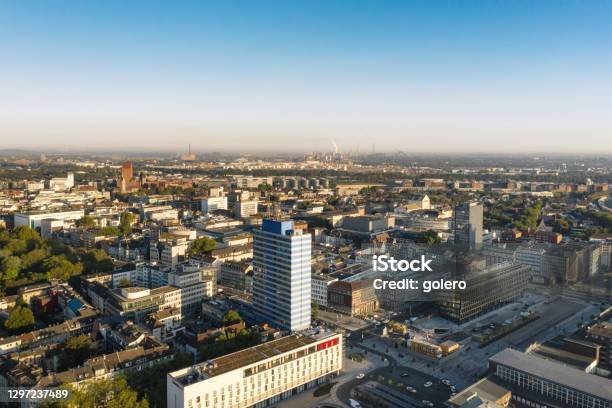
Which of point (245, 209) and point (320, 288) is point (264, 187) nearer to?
point (245, 209)

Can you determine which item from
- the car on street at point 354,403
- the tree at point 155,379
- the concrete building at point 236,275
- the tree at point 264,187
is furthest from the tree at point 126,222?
the car on street at point 354,403

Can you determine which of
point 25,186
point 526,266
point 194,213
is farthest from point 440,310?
point 25,186

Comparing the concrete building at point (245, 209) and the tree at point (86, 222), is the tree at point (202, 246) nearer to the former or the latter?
the tree at point (86, 222)

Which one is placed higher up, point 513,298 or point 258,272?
point 258,272

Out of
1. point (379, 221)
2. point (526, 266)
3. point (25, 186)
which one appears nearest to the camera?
point (526, 266)

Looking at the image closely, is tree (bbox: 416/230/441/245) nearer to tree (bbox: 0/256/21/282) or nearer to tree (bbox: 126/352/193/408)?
tree (bbox: 126/352/193/408)

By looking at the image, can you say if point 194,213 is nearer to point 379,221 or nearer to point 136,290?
point 379,221

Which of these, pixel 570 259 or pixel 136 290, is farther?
pixel 570 259
